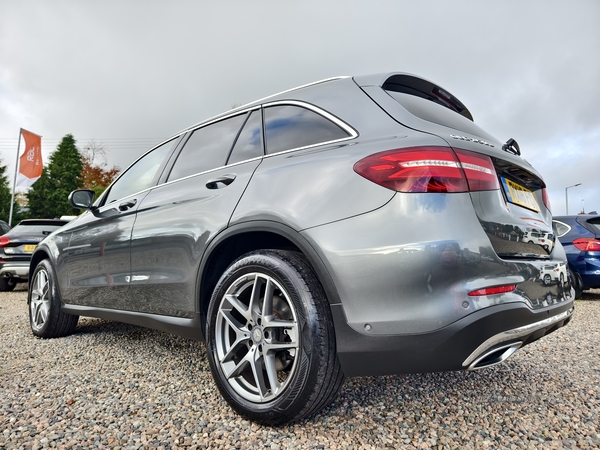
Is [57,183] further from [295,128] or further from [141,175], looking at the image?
[295,128]

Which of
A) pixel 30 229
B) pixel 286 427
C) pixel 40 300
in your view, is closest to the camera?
pixel 286 427

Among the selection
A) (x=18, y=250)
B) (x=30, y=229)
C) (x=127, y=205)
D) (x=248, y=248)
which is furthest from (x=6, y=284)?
(x=248, y=248)

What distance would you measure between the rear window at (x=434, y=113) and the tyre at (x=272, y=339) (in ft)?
2.94

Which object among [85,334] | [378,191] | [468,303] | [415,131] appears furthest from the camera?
[85,334]

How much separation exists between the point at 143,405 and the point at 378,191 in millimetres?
1655

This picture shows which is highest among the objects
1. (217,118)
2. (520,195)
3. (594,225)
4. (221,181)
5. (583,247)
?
(217,118)

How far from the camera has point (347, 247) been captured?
5.73 ft

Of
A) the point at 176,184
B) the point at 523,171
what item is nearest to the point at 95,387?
the point at 176,184

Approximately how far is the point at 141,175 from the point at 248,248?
1.61 meters

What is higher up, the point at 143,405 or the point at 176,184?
the point at 176,184

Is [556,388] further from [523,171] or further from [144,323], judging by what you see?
[144,323]

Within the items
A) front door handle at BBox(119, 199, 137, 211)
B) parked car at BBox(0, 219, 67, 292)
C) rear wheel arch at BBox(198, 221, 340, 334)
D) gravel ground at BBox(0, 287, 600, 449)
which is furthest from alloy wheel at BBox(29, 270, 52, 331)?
parked car at BBox(0, 219, 67, 292)

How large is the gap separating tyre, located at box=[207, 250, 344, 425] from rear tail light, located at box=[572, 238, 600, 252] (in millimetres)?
6727

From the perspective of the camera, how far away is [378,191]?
5.69ft
